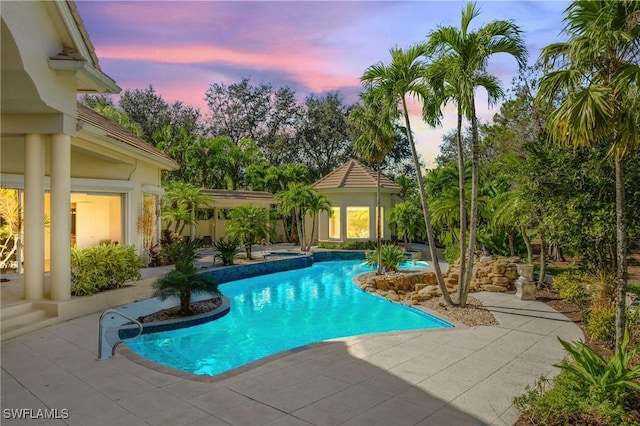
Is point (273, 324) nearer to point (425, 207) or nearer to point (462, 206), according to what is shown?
point (425, 207)

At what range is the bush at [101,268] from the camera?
9266 millimetres

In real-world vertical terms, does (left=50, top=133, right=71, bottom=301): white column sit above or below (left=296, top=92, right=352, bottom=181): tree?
below

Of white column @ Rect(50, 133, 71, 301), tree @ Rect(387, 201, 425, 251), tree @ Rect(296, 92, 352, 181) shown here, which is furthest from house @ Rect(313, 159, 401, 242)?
white column @ Rect(50, 133, 71, 301)

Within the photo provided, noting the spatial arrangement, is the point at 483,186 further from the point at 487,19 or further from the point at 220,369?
the point at 220,369

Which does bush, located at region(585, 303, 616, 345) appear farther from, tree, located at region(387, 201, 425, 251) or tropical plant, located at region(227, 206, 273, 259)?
tropical plant, located at region(227, 206, 273, 259)

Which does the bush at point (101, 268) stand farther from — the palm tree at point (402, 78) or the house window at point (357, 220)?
the house window at point (357, 220)

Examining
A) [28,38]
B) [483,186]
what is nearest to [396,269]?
[483,186]

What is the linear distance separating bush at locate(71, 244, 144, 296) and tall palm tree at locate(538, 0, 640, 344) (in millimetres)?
9578

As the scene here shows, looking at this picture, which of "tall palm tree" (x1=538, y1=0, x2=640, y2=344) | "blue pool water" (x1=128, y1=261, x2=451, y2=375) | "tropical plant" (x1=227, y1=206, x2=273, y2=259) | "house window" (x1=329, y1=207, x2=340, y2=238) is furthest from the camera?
"house window" (x1=329, y1=207, x2=340, y2=238)

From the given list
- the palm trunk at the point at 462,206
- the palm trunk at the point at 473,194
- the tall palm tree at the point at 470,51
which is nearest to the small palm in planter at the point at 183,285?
the palm trunk at the point at 462,206

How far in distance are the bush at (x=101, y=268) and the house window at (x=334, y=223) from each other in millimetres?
15464

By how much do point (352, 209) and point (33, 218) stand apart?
60.8 ft

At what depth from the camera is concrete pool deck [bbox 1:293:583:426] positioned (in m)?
4.49

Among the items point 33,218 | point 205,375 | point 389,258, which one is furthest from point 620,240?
point 389,258
